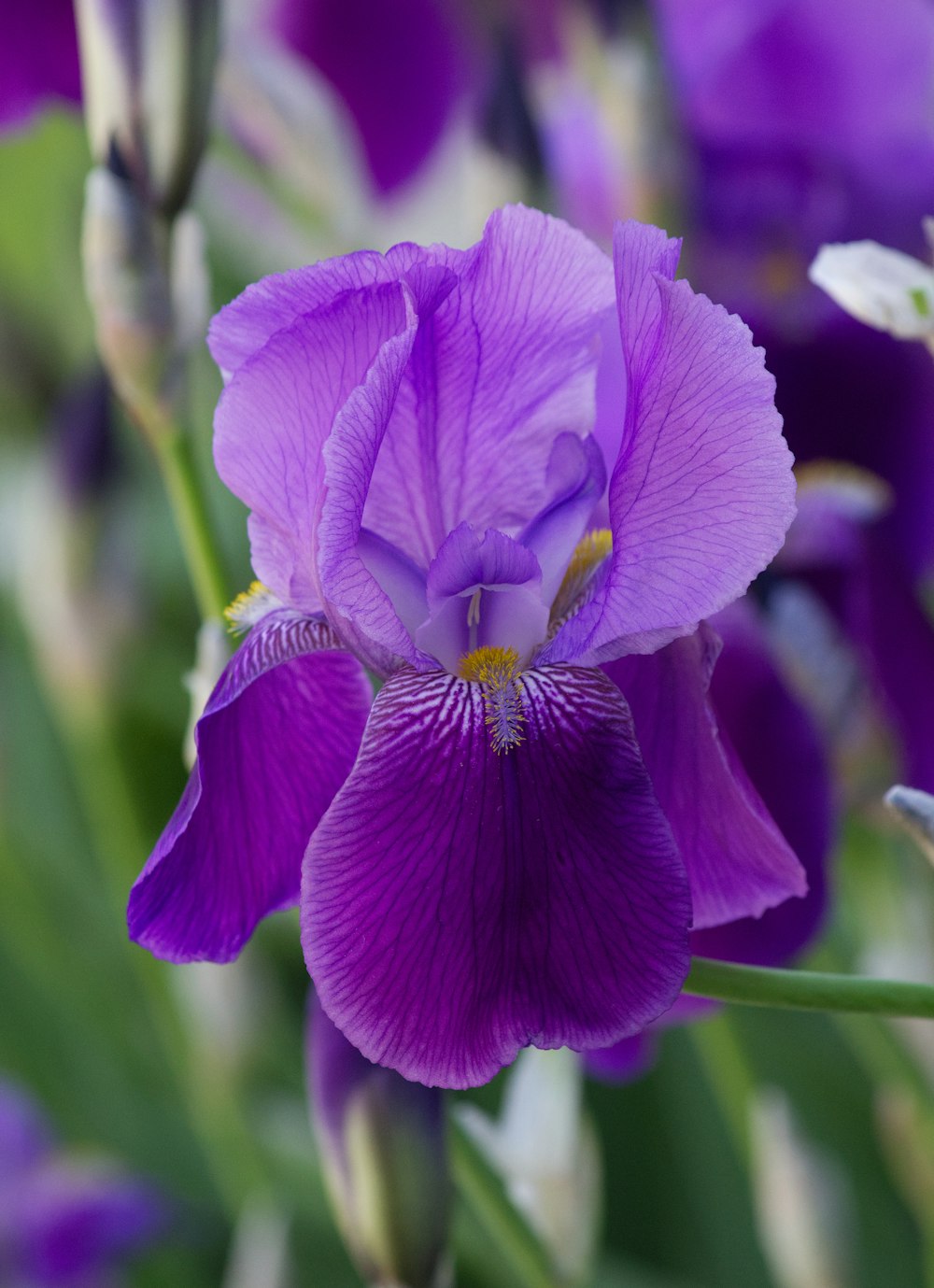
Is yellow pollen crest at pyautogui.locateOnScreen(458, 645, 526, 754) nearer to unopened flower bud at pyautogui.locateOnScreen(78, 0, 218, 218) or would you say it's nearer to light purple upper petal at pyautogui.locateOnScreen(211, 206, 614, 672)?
light purple upper petal at pyautogui.locateOnScreen(211, 206, 614, 672)

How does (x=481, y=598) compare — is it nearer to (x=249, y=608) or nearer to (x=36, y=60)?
(x=249, y=608)

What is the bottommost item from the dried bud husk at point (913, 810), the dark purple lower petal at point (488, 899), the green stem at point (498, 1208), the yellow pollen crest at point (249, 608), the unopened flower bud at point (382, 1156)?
the green stem at point (498, 1208)

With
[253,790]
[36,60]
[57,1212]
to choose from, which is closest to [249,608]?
[253,790]

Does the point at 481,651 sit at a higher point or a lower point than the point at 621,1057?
higher

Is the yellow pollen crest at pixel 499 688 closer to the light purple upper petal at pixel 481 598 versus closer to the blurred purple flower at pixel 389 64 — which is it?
the light purple upper petal at pixel 481 598

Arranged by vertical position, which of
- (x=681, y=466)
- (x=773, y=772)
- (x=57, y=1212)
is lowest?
(x=57, y=1212)

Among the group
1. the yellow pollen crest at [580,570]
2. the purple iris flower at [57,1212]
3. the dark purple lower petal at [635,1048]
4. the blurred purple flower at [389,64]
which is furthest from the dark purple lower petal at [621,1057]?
the blurred purple flower at [389,64]
